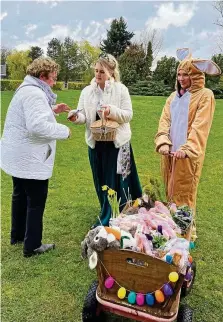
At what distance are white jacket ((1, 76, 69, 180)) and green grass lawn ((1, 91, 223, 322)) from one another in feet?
2.66

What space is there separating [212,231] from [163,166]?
1.12 meters

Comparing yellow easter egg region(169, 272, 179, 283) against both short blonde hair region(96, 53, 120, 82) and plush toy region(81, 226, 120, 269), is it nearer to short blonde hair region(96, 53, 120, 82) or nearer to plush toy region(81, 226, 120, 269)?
plush toy region(81, 226, 120, 269)

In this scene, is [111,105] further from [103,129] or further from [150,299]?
[150,299]

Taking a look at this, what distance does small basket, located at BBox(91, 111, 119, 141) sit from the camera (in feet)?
11.7

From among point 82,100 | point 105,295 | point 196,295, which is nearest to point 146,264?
point 105,295

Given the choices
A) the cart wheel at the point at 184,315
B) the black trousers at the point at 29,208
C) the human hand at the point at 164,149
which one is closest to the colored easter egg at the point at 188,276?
the cart wheel at the point at 184,315

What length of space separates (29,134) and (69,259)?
1.19 meters

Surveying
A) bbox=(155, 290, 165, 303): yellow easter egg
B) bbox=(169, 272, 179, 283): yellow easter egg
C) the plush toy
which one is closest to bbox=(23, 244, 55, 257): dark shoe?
the plush toy

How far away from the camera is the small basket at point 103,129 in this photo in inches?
140

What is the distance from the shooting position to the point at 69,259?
3.58 metres

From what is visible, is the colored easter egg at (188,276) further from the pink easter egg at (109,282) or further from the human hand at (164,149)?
the human hand at (164,149)

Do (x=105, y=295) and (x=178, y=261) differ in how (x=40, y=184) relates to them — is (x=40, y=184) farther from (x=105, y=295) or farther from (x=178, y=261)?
(x=178, y=261)

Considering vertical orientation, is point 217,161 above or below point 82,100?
below

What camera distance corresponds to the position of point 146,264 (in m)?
2.27
